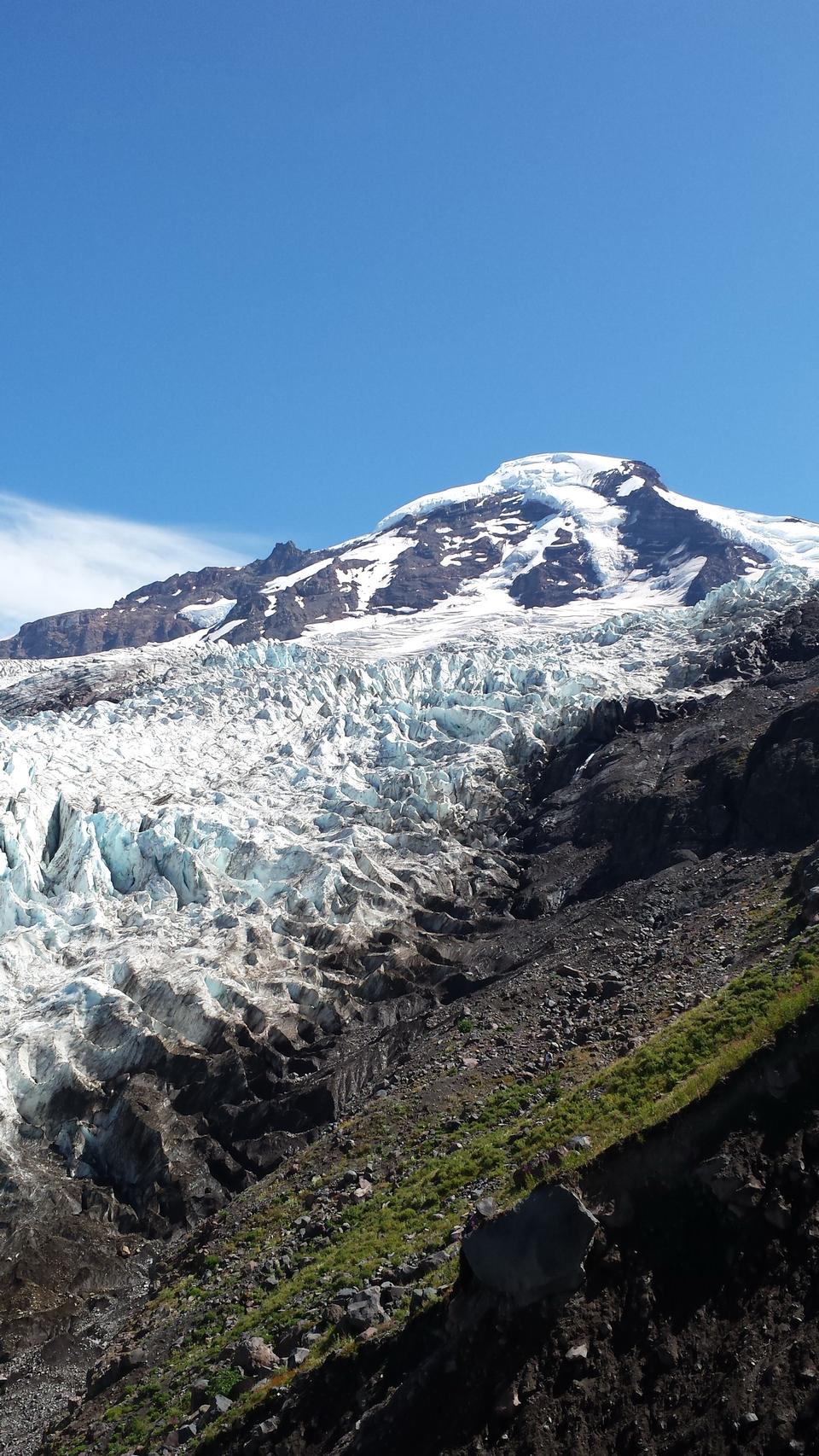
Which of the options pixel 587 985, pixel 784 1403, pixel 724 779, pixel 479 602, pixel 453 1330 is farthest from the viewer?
pixel 479 602

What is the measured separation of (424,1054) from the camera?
38469 millimetres

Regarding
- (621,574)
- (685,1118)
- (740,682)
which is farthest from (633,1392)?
(621,574)

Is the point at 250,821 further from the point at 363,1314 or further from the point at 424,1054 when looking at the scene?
the point at 363,1314

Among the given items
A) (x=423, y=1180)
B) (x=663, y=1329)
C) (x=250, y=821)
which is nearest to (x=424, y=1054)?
(x=423, y=1180)

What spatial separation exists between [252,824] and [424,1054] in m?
26.6

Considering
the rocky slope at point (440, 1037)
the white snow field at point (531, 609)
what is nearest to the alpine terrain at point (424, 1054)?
the rocky slope at point (440, 1037)

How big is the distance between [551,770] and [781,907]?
32250mm

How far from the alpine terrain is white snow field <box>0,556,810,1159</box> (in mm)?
292

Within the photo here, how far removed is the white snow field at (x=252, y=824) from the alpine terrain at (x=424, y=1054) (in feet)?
0.96

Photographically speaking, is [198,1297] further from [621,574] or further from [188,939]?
[621,574]

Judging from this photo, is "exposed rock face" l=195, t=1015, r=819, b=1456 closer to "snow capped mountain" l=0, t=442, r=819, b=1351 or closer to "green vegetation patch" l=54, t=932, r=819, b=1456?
"green vegetation patch" l=54, t=932, r=819, b=1456

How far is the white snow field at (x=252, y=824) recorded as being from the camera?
45594 mm

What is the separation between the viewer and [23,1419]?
86.5ft

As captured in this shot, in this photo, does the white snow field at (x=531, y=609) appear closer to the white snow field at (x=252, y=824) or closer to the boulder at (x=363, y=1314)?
the white snow field at (x=252, y=824)
